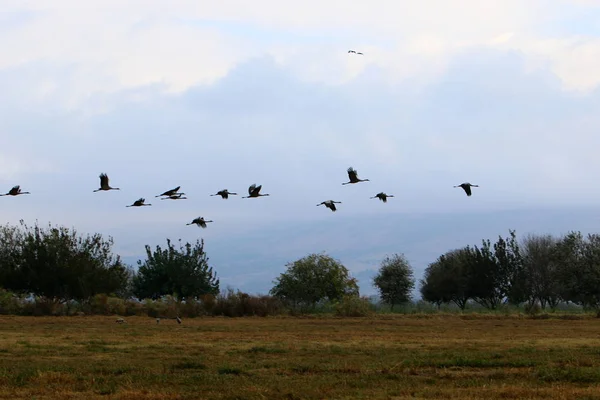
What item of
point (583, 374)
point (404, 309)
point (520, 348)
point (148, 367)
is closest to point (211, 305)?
point (404, 309)

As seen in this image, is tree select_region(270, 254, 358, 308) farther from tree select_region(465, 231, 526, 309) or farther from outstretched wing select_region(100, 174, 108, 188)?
outstretched wing select_region(100, 174, 108, 188)

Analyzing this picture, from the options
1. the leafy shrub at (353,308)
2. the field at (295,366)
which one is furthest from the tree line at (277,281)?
the field at (295,366)

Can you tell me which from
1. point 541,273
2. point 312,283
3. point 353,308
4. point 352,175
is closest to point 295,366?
point 352,175

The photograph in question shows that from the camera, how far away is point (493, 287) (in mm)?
90312

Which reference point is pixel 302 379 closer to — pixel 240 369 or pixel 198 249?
pixel 240 369

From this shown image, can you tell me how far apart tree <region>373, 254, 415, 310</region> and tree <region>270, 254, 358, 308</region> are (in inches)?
829

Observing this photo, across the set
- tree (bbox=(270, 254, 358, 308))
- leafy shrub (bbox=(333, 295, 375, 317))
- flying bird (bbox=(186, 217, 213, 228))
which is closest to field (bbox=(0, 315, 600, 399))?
flying bird (bbox=(186, 217, 213, 228))

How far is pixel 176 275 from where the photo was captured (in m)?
76.8

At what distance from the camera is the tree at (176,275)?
7675 centimetres

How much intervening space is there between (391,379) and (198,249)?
59.9 meters

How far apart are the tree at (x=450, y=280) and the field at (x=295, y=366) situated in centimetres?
5731

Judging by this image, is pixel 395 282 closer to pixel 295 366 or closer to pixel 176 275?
pixel 176 275

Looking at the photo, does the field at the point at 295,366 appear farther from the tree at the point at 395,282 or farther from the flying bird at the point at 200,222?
the tree at the point at 395,282

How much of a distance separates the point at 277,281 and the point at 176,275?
8844 millimetres
